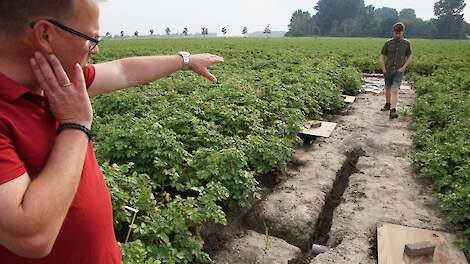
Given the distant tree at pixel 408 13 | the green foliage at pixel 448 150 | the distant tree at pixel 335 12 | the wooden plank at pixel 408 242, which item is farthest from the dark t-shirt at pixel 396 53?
the distant tree at pixel 408 13

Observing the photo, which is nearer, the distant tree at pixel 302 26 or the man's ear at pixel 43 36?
the man's ear at pixel 43 36

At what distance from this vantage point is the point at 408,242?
3936mm

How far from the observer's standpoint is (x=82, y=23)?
130 centimetres

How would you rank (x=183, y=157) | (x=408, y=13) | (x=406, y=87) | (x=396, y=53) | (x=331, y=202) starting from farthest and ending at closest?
(x=408, y=13) → (x=406, y=87) → (x=396, y=53) → (x=331, y=202) → (x=183, y=157)

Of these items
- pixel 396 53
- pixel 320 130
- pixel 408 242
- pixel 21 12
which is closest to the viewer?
pixel 21 12

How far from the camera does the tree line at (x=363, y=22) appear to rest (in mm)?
85938

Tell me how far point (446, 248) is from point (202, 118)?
12.7ft

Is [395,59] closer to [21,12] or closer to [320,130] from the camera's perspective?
[320,130]

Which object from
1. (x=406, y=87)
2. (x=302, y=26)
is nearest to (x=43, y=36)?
(x=406, y=87)

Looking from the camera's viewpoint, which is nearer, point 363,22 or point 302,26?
point 363,22

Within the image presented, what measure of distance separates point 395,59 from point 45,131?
8932 mm

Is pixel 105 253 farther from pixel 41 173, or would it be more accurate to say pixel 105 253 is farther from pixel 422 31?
pixel 422 31

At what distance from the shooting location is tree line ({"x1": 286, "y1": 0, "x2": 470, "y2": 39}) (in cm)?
8594

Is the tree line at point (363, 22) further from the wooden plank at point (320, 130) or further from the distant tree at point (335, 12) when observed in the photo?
the wooden plank at point (320, 130)
